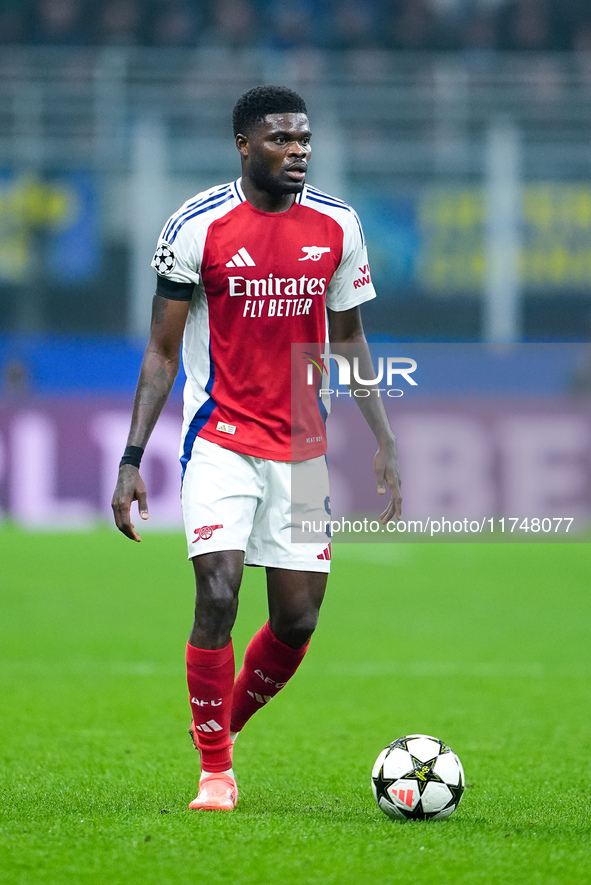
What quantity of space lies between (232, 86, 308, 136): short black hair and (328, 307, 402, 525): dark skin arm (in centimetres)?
67

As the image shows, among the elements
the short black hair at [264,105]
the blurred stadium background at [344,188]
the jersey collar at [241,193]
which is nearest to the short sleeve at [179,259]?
the jersey collar at [241,193]

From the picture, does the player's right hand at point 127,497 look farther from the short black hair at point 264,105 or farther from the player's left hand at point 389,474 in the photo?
the short black hair at point 264,105

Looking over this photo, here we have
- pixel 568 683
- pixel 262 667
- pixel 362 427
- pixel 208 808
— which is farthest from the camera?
pixel 362 427

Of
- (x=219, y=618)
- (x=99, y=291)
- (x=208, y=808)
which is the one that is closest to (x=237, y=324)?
(x=219, y=618)

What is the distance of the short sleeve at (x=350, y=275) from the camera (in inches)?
170

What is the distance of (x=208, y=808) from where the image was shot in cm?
390

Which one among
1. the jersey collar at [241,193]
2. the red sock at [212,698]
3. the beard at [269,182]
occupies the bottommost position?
the red sock at [212,698]

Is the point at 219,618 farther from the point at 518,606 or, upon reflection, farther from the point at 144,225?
the point at 144,225

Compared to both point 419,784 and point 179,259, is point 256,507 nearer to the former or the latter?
point 179,259

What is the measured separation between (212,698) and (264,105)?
72.6 inches

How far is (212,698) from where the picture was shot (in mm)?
4004

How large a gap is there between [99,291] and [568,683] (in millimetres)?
10968

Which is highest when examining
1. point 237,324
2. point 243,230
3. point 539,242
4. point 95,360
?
point 243,230

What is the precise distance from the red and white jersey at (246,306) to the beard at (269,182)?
0.29 ft
